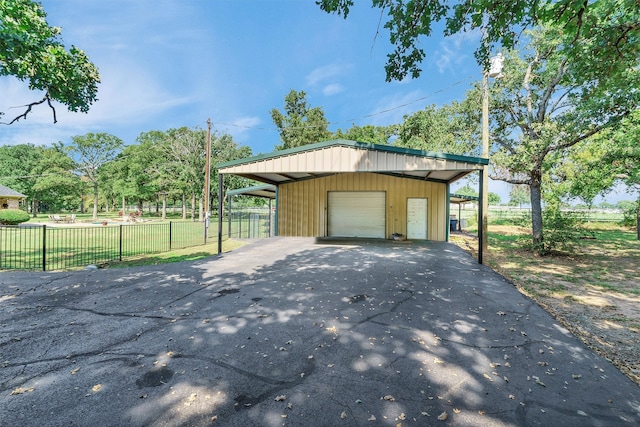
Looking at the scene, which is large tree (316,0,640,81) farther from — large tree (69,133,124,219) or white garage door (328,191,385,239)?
large tree (69,133,124,219)

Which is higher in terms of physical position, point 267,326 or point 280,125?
point 280,125

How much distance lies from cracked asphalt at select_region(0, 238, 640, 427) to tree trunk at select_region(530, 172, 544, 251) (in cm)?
709

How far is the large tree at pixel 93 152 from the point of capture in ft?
126

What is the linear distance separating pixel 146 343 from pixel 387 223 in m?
11.7

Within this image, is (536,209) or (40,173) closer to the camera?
(536,209)

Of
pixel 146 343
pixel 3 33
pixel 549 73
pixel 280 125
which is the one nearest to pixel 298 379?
pixel 146 343

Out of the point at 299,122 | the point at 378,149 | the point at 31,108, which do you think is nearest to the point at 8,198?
the point at 299,122

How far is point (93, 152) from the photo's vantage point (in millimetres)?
39688

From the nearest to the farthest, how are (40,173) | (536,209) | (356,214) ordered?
(536,209)
(356,214)
(40,173)

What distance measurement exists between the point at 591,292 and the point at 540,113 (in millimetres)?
8361

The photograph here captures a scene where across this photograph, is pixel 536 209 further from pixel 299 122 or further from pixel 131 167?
pixel 131 167

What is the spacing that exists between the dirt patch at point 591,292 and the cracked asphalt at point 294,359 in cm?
35

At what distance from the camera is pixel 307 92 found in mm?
36312

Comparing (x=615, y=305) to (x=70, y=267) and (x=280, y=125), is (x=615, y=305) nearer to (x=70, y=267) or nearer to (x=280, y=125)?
(x=70, y=267)
